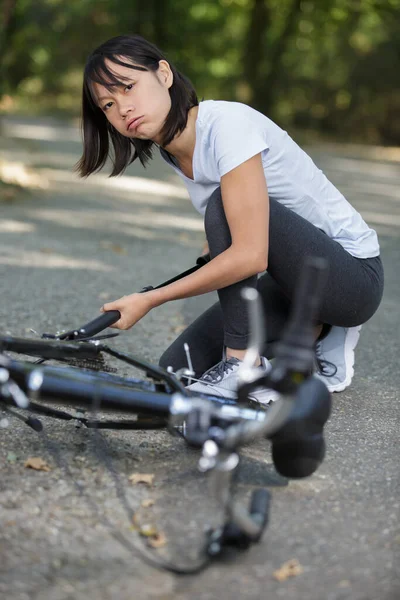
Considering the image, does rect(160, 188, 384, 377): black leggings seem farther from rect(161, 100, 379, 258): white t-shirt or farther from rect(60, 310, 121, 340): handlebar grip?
rect(60, 310, 121, 340): handlebar grip

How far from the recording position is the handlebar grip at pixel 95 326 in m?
2.65

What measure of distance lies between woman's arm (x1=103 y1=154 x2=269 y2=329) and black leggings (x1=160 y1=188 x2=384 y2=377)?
0.13m

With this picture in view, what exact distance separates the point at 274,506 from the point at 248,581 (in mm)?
446

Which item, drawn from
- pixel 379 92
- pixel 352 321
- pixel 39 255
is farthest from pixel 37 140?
pixel 352 321

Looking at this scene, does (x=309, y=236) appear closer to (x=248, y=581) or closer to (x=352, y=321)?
(x=352, y=321)

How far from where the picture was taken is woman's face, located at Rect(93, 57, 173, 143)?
9.26 ft

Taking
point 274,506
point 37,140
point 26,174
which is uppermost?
point 274,506

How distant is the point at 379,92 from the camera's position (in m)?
24.4

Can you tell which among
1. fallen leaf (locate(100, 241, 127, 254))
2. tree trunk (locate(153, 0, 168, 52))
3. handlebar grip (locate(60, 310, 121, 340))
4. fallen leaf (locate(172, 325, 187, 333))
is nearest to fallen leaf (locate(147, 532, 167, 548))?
handlebar grip (locate(60, 310, 121, 340))

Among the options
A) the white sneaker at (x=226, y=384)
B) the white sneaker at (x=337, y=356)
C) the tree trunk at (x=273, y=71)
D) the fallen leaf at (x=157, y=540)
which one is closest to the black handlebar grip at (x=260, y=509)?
the fallen leaf at (x=157, y=540)

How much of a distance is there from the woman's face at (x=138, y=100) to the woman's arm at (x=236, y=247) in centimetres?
35

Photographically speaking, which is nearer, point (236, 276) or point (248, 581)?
point (248, 581)

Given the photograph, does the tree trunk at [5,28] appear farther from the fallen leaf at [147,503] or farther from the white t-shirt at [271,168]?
the fallen leaf at [147,503]

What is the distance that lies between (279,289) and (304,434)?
127 centimetres
